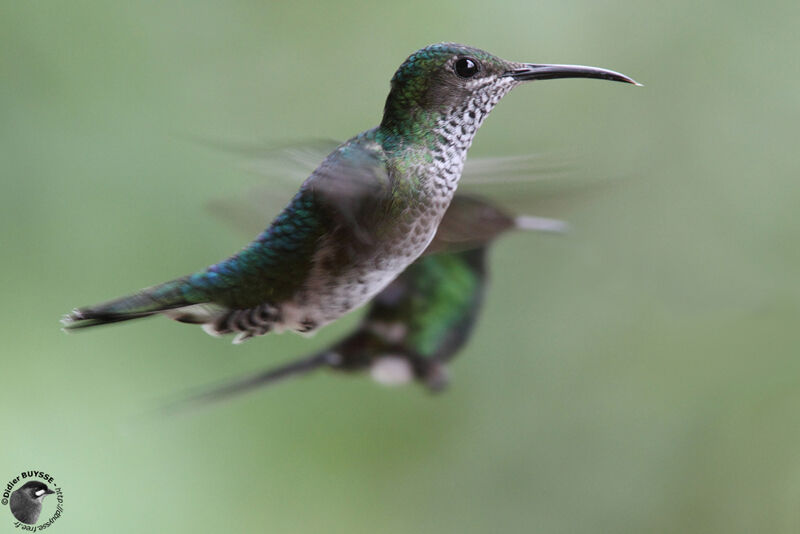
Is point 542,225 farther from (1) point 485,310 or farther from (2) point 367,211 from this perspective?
(1) point 485,310

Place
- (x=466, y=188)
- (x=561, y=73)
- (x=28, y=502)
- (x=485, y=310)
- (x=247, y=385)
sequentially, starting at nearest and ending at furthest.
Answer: (x=561, y=73)
(x=466, y=188)
(x=247, y=385)
(x=28, y=502)
(x=485, y=310)

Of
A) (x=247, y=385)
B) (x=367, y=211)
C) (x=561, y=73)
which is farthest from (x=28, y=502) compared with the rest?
(x=561, y=73)

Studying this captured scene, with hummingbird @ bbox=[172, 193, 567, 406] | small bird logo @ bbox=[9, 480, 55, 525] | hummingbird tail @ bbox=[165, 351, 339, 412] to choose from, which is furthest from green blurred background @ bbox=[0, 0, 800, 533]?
hummingbird tail @ bbox=[165, 351, 339, 412]

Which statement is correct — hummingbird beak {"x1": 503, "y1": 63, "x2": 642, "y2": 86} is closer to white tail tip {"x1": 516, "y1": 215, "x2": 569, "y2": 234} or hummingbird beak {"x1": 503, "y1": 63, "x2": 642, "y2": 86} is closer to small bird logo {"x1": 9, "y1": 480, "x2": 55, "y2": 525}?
white tail tip {"x1": 516, "y1": 215, "x2": 569, "y2": 234}

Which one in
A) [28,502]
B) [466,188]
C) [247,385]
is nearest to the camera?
[466,188]

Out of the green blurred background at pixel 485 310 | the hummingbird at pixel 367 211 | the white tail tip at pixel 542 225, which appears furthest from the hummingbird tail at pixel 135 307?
the green blurred background at pixel 485 310

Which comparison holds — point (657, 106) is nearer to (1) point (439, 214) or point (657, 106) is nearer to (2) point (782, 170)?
(2) point (782, 170)

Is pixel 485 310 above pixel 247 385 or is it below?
above
